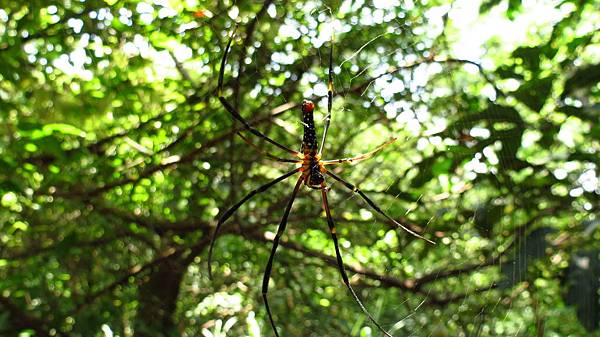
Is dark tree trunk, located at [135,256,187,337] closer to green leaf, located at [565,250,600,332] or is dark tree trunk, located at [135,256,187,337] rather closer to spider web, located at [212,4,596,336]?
spider web, located at [212,4,596,336]

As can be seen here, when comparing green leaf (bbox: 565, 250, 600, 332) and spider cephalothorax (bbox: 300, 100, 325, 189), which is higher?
spider cephalothorax (bbox: 300, 100, 325, 189)

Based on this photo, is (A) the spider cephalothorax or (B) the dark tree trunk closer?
(A) the spider cephalothorax

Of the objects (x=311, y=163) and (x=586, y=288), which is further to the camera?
(x=311, y=163)

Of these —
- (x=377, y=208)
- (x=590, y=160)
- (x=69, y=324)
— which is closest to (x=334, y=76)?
(x=377, y=208)

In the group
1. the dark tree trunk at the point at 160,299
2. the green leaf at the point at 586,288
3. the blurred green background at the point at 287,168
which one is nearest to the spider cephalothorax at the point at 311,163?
the blurred green background at the point at 287,168

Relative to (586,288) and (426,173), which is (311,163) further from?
(586,288)

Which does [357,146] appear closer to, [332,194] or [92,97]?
[332,194]

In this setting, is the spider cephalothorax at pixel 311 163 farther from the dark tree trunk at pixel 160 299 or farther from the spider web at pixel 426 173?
the dark tree trunk at pixel 160 299

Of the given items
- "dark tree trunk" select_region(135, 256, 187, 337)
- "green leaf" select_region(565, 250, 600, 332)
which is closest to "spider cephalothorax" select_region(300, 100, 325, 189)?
"green leaf" select_region(565, 250, 600, 332)

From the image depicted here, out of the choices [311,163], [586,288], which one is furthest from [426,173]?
[586,288]
